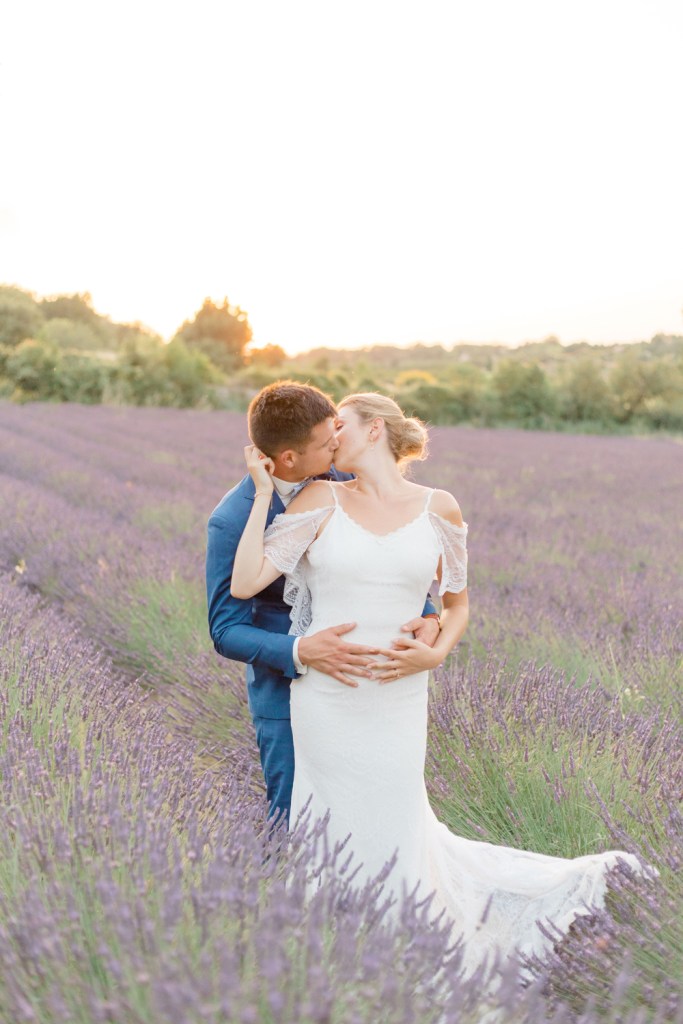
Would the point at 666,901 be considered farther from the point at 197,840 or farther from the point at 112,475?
the point at 112,475

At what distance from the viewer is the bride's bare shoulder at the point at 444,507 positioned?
216cm

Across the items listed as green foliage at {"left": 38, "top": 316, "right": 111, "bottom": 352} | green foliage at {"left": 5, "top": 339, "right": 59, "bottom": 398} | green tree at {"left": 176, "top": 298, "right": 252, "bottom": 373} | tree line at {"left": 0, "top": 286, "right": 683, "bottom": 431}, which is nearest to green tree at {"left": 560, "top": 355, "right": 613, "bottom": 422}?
tree line at {"left": 0, "top": 286, "right": 683, "bottom": 431}

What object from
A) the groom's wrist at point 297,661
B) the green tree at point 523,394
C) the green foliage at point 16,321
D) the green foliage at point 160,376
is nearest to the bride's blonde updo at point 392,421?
the groom's wrist at point 297,661

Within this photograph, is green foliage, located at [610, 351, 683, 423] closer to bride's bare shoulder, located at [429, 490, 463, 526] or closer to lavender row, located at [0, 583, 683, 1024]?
bride's bare shoulder, located at [429, 490, 463, 526]

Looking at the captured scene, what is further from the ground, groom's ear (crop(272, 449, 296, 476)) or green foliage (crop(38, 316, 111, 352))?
green foliage (crop(38, 316, 111, 352))

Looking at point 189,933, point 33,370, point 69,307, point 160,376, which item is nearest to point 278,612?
Answer: point 189,933

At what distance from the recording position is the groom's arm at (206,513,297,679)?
2070mm

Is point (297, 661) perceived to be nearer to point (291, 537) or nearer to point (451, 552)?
point (291, 537)

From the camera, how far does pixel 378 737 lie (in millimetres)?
2072

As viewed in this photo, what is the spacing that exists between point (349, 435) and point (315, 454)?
10 centimetres

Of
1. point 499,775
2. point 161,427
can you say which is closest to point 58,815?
point 499,775

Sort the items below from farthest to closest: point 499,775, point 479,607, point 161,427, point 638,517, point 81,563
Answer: point 161,427 < point 638,517 < point 81,563 < point 479,607 < point 499,775

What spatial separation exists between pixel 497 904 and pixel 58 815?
1.13 metres

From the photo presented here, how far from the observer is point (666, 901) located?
5.82 ft
